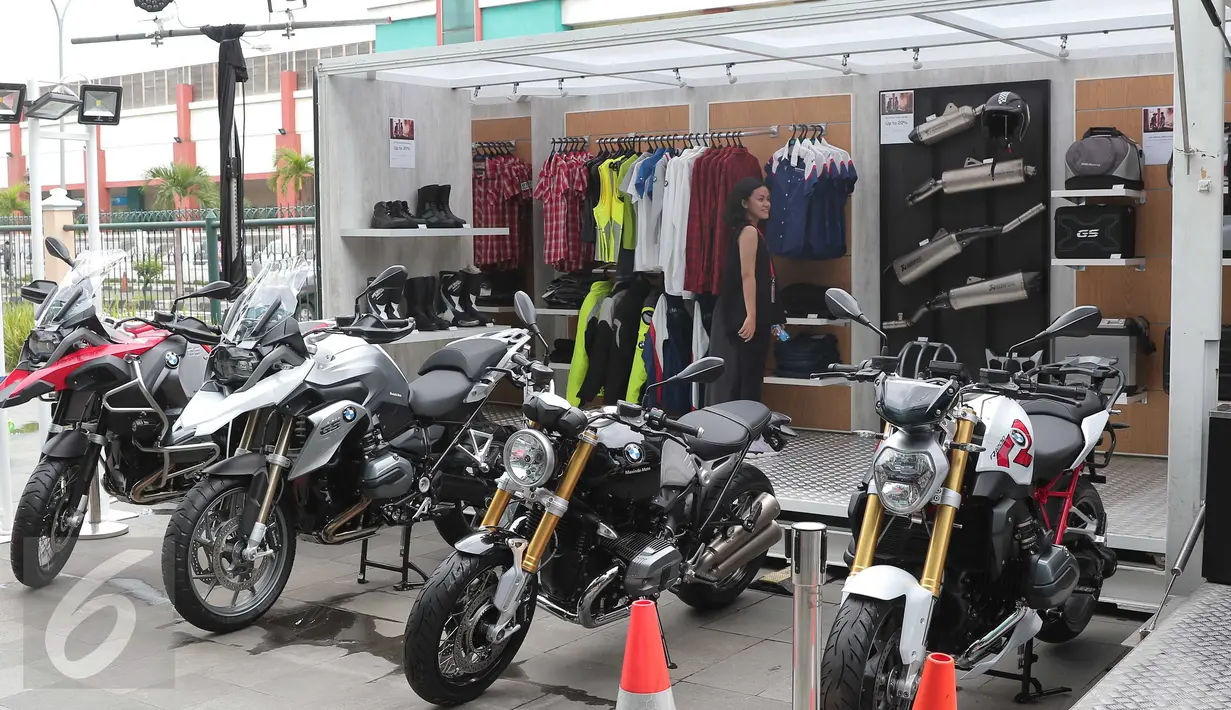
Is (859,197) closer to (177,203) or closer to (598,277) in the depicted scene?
(598,277)

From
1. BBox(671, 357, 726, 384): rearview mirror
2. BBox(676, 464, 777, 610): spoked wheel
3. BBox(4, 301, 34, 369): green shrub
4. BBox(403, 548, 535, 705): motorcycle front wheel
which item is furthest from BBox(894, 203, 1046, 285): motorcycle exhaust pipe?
BBox(4, 301, 34, 369): green shrub

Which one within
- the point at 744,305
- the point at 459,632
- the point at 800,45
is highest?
the point at 800,45

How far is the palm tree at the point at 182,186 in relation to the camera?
35.0 meters

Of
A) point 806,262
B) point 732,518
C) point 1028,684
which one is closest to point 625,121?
point 806,262

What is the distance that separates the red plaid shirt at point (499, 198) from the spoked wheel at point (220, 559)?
3866 millimetres

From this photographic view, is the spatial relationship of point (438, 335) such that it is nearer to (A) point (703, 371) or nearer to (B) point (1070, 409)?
(A) point (703, 371)

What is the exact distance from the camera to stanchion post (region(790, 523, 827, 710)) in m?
2.60

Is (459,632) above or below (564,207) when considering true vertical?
below

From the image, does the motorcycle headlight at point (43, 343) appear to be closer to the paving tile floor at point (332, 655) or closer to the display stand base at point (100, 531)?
the paving tile floor at point (332, 655)

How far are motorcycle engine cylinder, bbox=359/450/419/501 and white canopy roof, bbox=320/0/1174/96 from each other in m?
2.13

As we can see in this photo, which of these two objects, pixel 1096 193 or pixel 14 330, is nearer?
pixel 1096 193

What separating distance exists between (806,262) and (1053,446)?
12.5 feet

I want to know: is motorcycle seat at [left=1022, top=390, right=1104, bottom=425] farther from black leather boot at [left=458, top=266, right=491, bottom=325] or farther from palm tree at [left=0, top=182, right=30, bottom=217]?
palm tree at [left=0, top=182, right=30, bottom=217]

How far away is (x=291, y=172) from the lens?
3356cm
